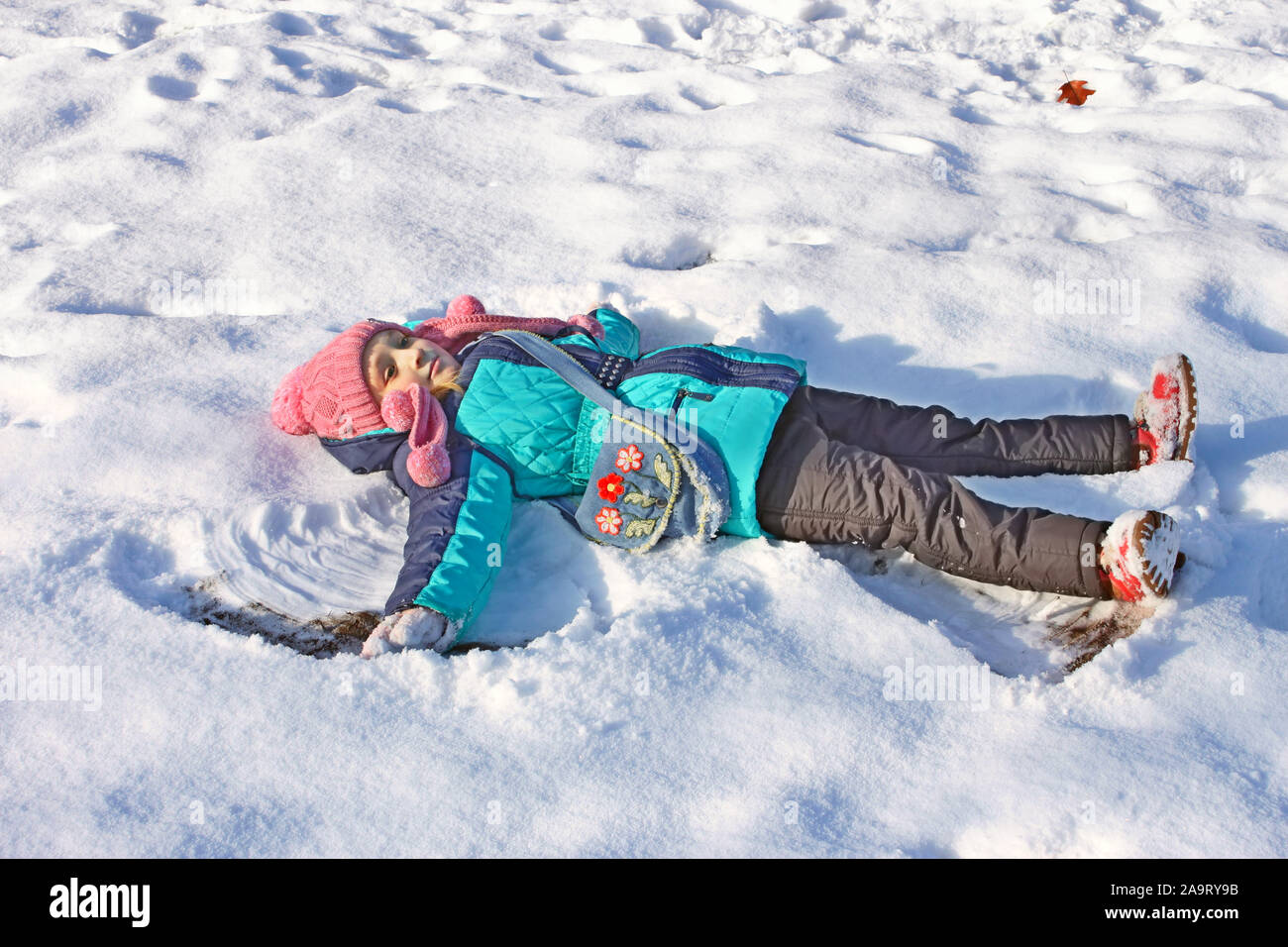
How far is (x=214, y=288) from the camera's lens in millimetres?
3398

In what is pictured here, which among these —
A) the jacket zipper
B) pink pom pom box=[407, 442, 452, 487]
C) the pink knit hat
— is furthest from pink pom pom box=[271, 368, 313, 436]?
the jacket zipper

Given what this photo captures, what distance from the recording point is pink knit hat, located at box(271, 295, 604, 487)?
2479mm

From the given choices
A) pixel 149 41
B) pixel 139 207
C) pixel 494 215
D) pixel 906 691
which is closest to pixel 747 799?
pixel 906 691

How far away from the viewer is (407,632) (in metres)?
2.09

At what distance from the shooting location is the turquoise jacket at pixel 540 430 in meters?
2.37

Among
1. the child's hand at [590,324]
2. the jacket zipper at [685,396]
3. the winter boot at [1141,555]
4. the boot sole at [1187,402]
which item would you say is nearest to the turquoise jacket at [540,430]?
the jacket zipper at [685,396]

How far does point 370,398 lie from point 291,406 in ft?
0.86

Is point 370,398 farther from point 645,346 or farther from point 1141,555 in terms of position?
point 1141,555

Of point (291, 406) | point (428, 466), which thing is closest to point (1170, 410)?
point (428, 466)

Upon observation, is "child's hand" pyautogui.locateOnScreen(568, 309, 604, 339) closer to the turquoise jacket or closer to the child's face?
the turquoise jacket

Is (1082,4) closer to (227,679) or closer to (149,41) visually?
(149,41)

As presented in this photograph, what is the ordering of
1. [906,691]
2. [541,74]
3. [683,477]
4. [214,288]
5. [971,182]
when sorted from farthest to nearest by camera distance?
[541,74], [971,182], [214,288], [683,477], [906,691]

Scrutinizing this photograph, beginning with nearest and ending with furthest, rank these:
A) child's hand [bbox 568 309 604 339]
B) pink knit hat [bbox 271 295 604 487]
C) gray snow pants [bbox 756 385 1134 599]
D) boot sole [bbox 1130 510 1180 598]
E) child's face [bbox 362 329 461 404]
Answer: boot sole [bbox 1130 510 1180 598]
gray snow pants [bbox 756 385 1134 599]
pink knit hat [bbox 271 295 604 487]
child's face [bbox 362 329 461 404]
child's hand [bbox 568 309 604 339]

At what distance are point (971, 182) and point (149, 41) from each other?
3959 mm
